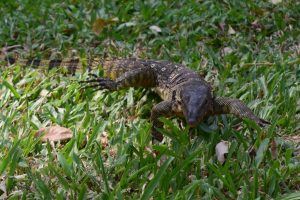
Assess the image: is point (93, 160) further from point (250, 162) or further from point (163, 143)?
point (250, 162)

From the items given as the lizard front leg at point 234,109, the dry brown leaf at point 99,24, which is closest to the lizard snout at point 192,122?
the lizard front leg at point 234,109

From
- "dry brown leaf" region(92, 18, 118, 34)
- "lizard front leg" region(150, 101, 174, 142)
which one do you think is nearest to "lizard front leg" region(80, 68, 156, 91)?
"lizard front leg" region(150, 101, 174, 142)

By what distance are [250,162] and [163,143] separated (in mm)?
654

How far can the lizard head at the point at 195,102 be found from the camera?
3.87 m

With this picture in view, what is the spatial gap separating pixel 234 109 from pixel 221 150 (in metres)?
0.59

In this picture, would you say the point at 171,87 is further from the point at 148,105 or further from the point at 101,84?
the point at 101,84

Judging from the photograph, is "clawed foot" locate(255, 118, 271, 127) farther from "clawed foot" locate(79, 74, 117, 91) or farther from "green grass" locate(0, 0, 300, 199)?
"clawed foot" locate(79, 74, 117, 91)

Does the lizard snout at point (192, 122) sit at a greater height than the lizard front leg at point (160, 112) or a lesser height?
greater

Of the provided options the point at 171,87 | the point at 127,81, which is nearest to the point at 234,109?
the point at 171,87

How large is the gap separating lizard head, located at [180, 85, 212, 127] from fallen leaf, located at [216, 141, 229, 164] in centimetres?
25

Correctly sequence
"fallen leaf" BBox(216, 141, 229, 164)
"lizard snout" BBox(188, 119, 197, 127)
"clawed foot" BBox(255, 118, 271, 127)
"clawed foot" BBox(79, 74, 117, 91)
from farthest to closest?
"clawed foot" BBox(79, 74, 117, 91) < "clawed foot" BBox(255, 118, 271, 127) < "lizard snout" BBox(188, 119, 197, 127) < "fallen leaf" BBox(216, 141, 229, 164)

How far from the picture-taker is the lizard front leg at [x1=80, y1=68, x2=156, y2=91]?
16.2ft

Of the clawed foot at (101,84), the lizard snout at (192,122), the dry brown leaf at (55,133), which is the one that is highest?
the lizard snout at (192,122)

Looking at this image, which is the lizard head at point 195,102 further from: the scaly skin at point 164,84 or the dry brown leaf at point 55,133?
the dry brown leaf at point 55,133
